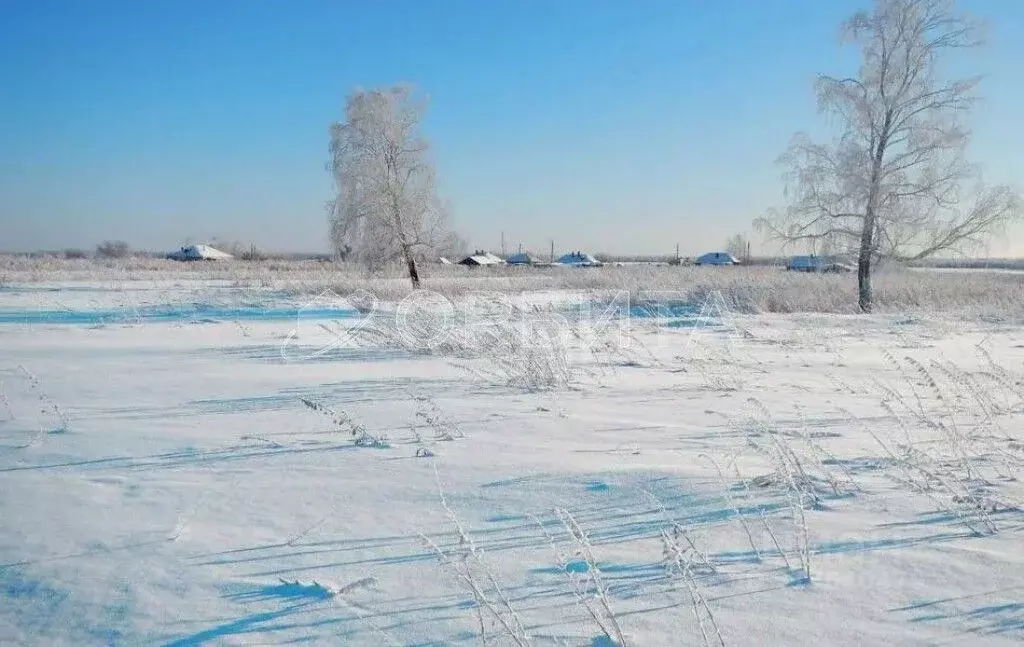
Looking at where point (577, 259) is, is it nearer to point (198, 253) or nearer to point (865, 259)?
point (198, 253)

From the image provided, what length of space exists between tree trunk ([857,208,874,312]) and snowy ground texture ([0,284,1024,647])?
12387 millimetres

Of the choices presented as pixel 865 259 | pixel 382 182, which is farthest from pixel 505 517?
pixel 382 182

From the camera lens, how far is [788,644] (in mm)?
1639

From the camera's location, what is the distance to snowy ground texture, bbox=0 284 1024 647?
177 centimetres

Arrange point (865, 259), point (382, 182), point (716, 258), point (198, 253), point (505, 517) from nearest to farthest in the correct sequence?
point (505, 517), point (865, 259), point (382, 182), point (198, 253), point (716, 258)

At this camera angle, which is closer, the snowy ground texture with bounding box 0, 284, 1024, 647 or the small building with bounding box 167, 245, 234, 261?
the snowy ground texture with bounding box 0, 284, 1024, 647

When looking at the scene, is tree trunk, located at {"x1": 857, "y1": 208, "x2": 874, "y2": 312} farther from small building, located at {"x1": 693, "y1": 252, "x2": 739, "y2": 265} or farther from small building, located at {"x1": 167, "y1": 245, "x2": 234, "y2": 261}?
small building, located at {"x1": 167, "y1": 245, "x2": 234, "y2": 261}

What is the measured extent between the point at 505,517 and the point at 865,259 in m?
17.0

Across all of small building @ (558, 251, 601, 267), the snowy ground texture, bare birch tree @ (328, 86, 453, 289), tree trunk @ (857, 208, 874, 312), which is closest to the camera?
the snowy ground texture

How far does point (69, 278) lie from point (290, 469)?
27.1 meters

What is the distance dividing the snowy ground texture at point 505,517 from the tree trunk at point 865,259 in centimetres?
1239

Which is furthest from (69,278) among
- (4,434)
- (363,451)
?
(363,451)

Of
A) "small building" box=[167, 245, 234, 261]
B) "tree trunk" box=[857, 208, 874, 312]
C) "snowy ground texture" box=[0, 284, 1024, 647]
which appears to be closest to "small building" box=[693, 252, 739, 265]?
"small building" box=[167, 245, 234, 261]

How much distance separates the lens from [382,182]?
23.4 meters
